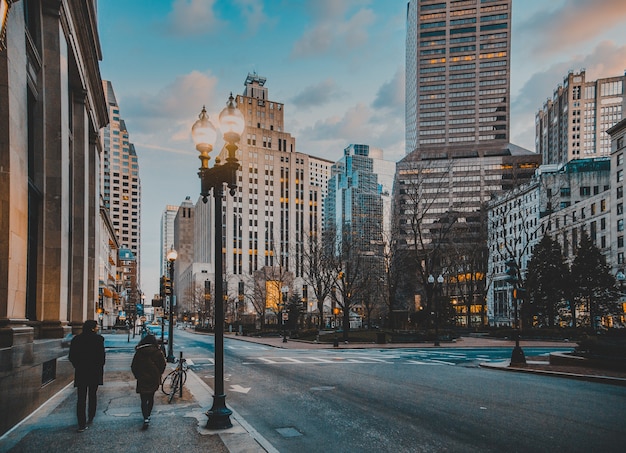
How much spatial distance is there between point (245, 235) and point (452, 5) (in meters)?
117

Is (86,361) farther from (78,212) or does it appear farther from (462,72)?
(462,72)

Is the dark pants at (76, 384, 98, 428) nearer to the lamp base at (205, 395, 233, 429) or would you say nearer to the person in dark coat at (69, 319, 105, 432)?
the person in dark coat at (69, 319, 105, 432)

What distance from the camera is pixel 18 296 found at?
11.4 meters

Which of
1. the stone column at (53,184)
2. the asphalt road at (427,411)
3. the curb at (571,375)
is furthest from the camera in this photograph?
the curb at (571,375)

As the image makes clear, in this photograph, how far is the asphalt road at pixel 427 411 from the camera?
30.1ft

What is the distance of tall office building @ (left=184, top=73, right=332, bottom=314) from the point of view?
6378 inches

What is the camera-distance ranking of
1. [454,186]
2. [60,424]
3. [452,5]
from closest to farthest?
[60,424] → [454,186] → [452,5]

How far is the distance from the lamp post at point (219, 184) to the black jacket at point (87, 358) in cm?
236

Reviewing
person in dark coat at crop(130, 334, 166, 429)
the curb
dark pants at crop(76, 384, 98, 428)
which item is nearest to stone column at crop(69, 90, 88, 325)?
dark pants at crop(76, 384, 98, 428)

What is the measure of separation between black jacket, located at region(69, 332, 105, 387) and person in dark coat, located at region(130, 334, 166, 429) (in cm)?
70

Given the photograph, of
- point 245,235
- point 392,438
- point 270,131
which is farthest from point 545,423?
point 270,131

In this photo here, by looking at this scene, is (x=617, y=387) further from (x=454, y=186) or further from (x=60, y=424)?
(x=454, y=186)

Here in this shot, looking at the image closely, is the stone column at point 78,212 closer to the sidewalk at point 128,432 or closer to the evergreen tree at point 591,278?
the sidewalk at point 128,432

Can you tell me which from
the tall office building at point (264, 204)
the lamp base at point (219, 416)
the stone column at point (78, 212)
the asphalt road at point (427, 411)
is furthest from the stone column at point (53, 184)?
the tall office building at point (264, 204)
